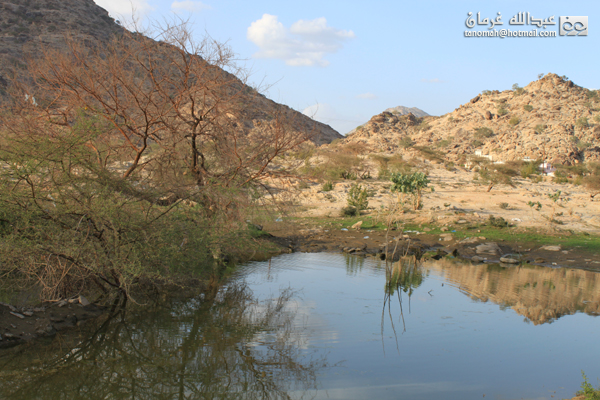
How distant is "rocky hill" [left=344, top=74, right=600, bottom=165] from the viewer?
36178 mm

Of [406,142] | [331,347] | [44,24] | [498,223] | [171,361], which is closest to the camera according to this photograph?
[171,361]

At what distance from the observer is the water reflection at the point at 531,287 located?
28.2 feet

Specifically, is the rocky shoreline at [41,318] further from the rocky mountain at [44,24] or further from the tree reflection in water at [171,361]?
the rocky mountain at [44,24]

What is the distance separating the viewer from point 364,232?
1605cm

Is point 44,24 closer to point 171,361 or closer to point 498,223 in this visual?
point 498,223

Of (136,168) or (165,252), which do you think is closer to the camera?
(165,252)

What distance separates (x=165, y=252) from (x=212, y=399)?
10.3 ft

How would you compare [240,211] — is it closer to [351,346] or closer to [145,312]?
[145,312]

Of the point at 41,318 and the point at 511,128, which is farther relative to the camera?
the point at 511,128

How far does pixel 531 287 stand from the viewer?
32.7 feet

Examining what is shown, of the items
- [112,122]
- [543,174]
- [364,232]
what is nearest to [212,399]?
[112,122]

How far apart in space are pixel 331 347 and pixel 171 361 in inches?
86.6

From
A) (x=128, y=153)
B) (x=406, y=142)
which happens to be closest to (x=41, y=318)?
(x=128, y=153)

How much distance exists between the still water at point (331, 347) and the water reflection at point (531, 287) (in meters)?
0.04
